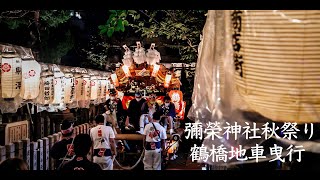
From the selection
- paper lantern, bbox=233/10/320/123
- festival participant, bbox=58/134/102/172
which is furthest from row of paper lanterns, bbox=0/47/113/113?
paper lantern, bbox=233/10/320/123

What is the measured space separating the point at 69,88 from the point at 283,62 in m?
7.20

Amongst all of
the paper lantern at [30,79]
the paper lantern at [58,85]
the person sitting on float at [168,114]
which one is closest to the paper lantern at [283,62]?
the paper lantern at [30,79]

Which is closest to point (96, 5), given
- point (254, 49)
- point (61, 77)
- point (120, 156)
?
point (254, 49)

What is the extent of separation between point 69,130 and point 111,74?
242 inches

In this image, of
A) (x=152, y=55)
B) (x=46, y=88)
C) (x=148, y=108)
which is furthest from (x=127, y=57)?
(x=46, y=88)

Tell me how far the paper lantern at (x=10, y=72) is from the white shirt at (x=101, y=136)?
5.75ft

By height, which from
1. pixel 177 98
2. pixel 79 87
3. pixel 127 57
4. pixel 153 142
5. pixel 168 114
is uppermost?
pixel 127 57

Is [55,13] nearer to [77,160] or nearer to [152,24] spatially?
[152,24]

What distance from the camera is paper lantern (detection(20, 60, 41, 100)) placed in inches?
237

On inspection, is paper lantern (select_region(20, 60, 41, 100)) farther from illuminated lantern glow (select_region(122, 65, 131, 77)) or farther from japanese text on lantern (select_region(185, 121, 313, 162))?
illuminated lantern glow (select_region(122, 65, 131, 77))

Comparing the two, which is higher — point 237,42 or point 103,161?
point 237,42

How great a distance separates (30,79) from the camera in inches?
243

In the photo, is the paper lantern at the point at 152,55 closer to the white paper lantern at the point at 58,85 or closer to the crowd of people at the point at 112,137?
the crowd of people at the point at 112,137

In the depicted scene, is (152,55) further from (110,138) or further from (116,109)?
(110,138)
